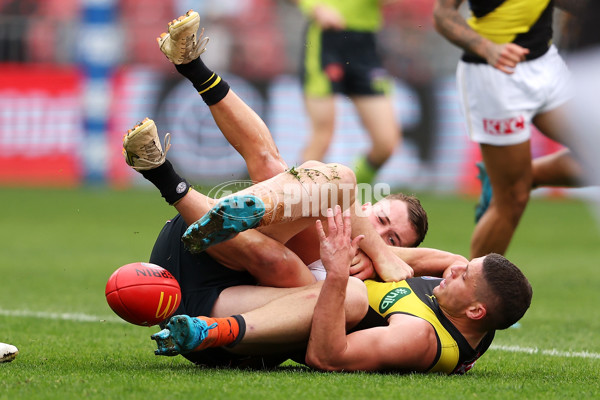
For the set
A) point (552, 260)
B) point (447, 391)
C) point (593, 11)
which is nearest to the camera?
point (593, 11)

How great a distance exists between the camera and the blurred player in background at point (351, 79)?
1002cm

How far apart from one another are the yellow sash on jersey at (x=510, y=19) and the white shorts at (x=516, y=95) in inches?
8.3

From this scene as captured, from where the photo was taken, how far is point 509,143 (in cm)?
646

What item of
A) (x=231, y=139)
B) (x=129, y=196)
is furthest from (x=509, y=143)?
(x=129, y=196)

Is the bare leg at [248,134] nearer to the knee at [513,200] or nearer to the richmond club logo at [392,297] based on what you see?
the richmond club logo at [392,297]

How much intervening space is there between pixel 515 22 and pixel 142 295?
3.55 meters

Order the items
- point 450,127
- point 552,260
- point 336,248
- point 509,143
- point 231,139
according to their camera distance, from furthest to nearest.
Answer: point 450,127, point 552,260, point 509,143, point 231,139, point 336,248

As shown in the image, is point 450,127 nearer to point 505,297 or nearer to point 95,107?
point 95,107

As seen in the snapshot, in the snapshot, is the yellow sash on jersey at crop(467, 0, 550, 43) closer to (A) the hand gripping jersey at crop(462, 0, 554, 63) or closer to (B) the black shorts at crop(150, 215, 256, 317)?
(A) the hand gripping jersey at crop(462, 0, 554, 63)

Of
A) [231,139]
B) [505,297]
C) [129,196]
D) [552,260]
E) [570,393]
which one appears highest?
[231,139]

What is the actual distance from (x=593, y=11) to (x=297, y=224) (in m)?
1.96

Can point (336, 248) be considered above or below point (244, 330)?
above

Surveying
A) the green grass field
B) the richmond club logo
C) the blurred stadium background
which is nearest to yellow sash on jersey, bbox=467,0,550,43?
the green grass field

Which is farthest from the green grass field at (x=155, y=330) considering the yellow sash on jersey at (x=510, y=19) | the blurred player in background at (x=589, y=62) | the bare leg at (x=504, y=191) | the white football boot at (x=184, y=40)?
the white football boot at (x=184, y=40)
